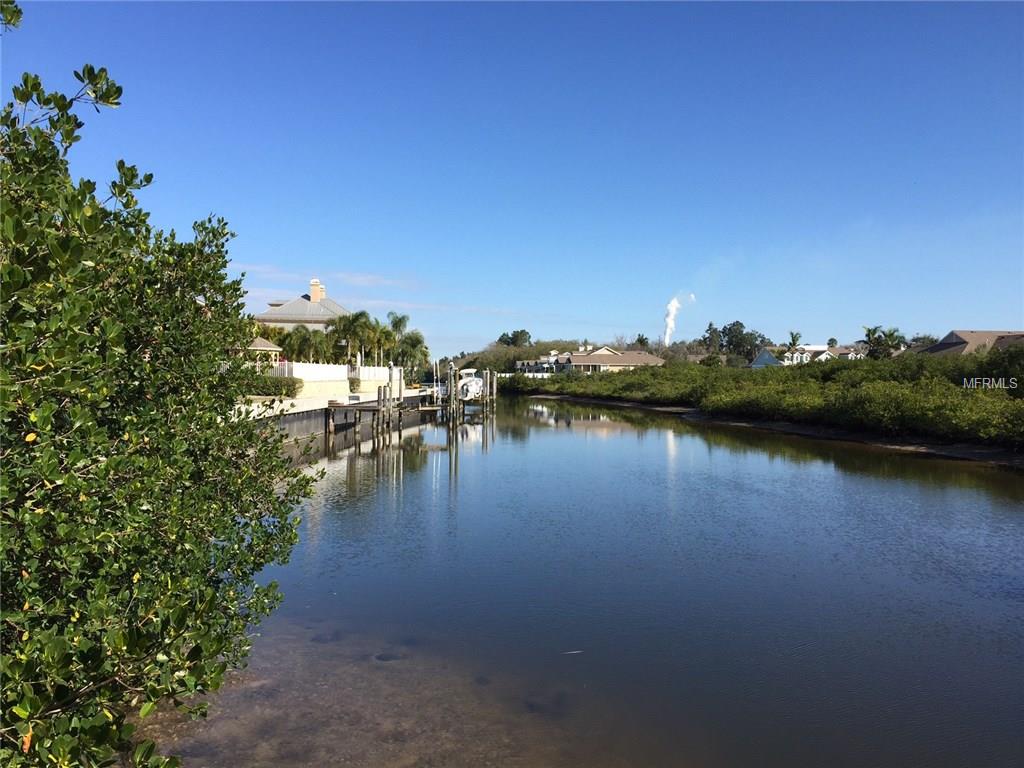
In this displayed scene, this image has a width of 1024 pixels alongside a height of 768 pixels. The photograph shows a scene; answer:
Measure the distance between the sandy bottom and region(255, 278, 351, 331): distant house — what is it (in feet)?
187

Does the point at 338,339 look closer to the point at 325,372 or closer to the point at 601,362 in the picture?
the point at 325,372

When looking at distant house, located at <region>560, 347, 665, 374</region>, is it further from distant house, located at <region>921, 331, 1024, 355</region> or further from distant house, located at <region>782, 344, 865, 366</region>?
distant house, located at <region>921, 331, 1024, 355</region>

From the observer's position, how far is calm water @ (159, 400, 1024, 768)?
746cm

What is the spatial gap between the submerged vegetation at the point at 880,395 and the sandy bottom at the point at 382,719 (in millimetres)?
28429

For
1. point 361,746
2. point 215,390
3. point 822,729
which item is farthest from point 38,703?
point 822,729

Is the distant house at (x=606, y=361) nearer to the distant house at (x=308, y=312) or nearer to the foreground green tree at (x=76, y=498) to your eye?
the distant house at (x=308, y=312)

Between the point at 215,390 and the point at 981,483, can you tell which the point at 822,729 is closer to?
the point at 215,390

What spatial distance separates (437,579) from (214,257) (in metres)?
7.62

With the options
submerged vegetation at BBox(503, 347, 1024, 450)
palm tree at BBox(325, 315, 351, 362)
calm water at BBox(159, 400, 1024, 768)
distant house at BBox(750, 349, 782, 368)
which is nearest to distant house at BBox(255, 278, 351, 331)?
palm tree at BBox(325, 315, 351, 362)

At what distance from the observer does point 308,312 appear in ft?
225

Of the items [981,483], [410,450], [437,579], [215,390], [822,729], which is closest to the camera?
[215,390]

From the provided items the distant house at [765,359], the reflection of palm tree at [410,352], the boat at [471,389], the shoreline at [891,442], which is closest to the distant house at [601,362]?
the distant house at [765,359]

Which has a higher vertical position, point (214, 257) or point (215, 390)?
point (214, 257)

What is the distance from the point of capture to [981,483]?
2373cm
